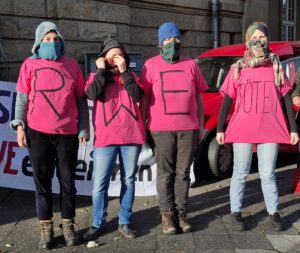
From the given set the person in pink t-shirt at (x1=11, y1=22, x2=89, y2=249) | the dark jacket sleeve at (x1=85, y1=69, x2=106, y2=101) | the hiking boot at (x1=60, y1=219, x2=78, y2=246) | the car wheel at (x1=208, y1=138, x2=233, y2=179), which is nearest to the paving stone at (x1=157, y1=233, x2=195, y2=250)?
the hiking boot at (x1=60, y1=219, x2=78, y2=246)

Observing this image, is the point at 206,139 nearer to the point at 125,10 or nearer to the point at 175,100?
the point at 175,100

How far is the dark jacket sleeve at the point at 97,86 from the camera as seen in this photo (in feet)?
14.0

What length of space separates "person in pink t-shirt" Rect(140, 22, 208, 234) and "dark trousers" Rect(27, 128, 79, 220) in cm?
76

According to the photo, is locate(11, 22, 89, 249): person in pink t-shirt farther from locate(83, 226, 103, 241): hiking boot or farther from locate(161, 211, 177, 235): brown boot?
locate(161, 211, 177, 235): brown boot

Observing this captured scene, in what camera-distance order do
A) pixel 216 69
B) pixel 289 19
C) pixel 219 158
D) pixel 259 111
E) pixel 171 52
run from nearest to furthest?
1. pixel 171 52
2. pixel 259 111
3. pixel 219 158
4. pixel 216 69
5. pixel 289 19

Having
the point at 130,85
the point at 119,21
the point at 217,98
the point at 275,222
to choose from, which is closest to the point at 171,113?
the point at 130,85

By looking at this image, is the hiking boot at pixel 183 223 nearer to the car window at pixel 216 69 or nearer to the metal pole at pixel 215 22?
the car window at pixel 216 69

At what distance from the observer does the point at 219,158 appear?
681cm

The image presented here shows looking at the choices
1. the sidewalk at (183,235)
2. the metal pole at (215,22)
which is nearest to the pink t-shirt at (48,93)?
the sidewalk at (183,235)

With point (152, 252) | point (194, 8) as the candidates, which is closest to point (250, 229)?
point (152, 252)

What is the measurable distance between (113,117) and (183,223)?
121 centimetres

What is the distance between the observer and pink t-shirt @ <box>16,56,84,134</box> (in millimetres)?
4215

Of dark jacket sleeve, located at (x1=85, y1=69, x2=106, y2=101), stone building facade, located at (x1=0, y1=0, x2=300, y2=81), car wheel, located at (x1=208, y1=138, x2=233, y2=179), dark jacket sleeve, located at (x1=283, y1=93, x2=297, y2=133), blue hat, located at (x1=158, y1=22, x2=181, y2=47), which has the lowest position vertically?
A: car wheel, located at (x1=208, y1=138, x2=233, y2=179)

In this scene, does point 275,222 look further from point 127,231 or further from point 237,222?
point 127,231
